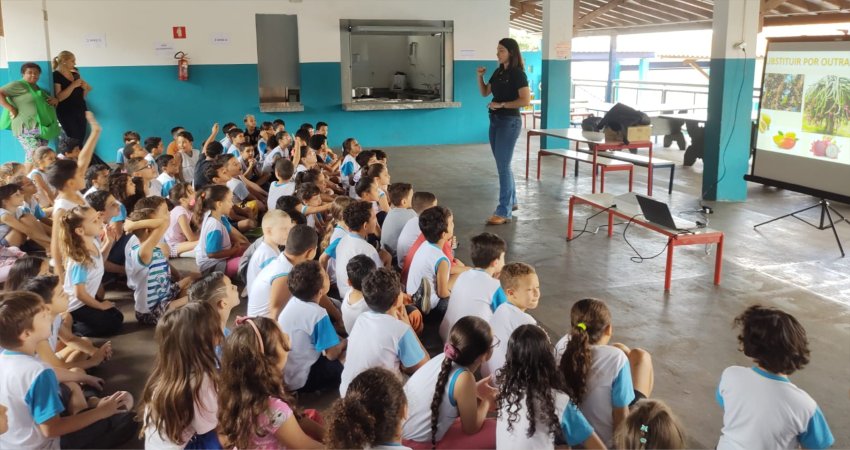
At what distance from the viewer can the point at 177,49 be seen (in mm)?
10852

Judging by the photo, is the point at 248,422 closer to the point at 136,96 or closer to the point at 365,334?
the point at 365,334

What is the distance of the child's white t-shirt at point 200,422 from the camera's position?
2.15 m

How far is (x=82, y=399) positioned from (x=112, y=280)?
206 centimetres

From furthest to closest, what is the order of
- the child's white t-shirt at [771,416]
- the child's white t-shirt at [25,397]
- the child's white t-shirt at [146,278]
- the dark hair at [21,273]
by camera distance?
the child's white t-shirt at [146,278], the dark hair at [21,273], the child's white t-shirt at [25,397], the child's white t-shirt at [771,416]

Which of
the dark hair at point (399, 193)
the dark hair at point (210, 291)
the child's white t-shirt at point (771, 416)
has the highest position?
the dark hair at point (399, 193)

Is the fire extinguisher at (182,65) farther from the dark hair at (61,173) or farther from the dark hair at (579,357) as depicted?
the dark hair at (579,357)

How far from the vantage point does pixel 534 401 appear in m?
2.16

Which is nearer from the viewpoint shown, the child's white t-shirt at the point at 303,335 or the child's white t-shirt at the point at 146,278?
the child's white t-shirt at the point at 303,335

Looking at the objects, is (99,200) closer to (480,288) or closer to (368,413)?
(480,288)

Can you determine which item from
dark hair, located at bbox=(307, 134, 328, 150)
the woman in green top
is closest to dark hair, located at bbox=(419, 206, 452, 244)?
dark hair, located at bbox=(307, 134, 328, 150)

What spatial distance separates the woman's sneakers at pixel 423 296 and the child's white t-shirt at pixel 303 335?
0.80 meters

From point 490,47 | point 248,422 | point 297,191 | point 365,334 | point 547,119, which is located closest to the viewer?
point 248,422

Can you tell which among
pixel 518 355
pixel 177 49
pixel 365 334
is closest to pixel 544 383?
pixel 518 355

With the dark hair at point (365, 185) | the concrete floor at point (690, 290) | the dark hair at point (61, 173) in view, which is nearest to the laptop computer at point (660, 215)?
the concrete floor at point (690, 290)
